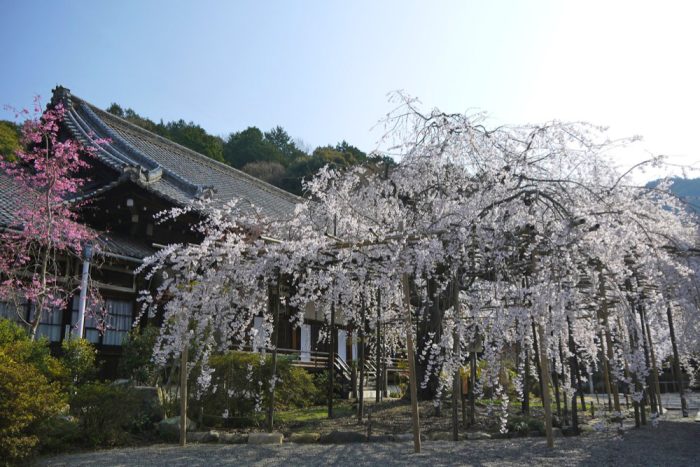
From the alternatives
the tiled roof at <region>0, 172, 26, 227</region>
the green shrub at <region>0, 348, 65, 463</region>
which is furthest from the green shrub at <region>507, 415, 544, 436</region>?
the tiled roof at <region>0, 172, 26, 227</region>

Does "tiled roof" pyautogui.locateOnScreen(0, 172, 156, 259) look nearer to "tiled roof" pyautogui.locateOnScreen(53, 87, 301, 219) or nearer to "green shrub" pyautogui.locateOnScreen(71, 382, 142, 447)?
"tiled roof" pyautogui.locateOnScreen(53, 87, 301, 219)

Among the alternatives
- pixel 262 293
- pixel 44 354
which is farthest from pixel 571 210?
pixel 44 354

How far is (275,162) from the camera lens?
129 ft

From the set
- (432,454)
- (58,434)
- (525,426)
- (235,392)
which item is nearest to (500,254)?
(432,454)

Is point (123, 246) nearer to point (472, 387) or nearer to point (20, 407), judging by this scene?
point (20, 407)

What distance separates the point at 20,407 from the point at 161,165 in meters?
11.0

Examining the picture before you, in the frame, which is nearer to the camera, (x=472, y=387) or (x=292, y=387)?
(x=472, y=387)

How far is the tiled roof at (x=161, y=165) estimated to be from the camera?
13.5m

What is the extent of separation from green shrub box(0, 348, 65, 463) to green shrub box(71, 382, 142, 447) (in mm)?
728

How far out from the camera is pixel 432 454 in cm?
576

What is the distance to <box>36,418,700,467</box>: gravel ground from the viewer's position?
17.9ft

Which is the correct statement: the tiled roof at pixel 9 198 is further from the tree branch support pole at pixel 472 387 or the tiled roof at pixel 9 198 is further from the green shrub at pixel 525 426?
the green shrub at pixel 525 426

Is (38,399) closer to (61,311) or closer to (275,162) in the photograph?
(61,311)

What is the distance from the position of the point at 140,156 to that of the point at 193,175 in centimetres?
312
